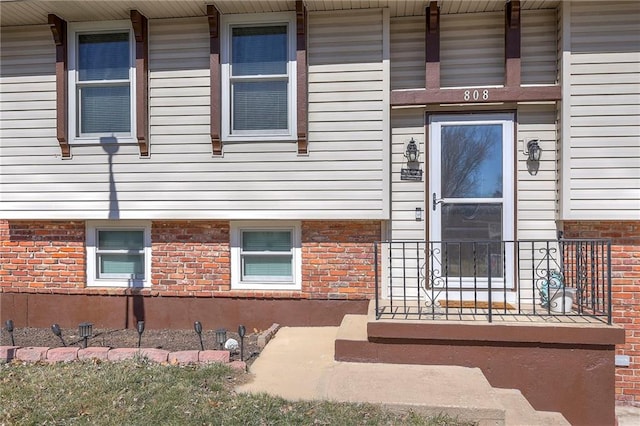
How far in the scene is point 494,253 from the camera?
16.2 feet

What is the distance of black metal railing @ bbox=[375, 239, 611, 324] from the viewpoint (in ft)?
14.2

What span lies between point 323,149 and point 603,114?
3.08 meters

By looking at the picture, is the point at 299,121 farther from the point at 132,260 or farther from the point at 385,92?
the point at 132,260

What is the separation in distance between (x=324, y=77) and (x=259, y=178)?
1.41m

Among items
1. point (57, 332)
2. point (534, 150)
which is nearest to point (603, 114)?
point (534, 150)

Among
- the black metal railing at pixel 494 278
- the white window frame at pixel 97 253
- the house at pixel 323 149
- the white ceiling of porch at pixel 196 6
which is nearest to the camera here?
the black metal railing at pixel 494 278

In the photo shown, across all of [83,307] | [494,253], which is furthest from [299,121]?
[83,307]

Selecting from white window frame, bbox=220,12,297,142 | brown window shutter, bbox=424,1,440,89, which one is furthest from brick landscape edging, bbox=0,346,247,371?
brown window shutter, bbox=424,1,440,89

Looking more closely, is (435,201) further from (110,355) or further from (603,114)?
(110,355)

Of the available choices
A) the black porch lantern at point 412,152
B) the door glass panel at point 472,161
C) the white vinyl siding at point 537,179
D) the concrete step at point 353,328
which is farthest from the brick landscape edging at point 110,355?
the white vinyl siding at point 537,179

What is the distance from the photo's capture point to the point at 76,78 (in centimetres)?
523

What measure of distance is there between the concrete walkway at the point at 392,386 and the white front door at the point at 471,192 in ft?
4.94

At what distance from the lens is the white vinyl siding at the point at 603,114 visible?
4551 mm

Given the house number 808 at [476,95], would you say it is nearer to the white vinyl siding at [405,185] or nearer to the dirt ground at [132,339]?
the white vinyl siding at [405,185]
